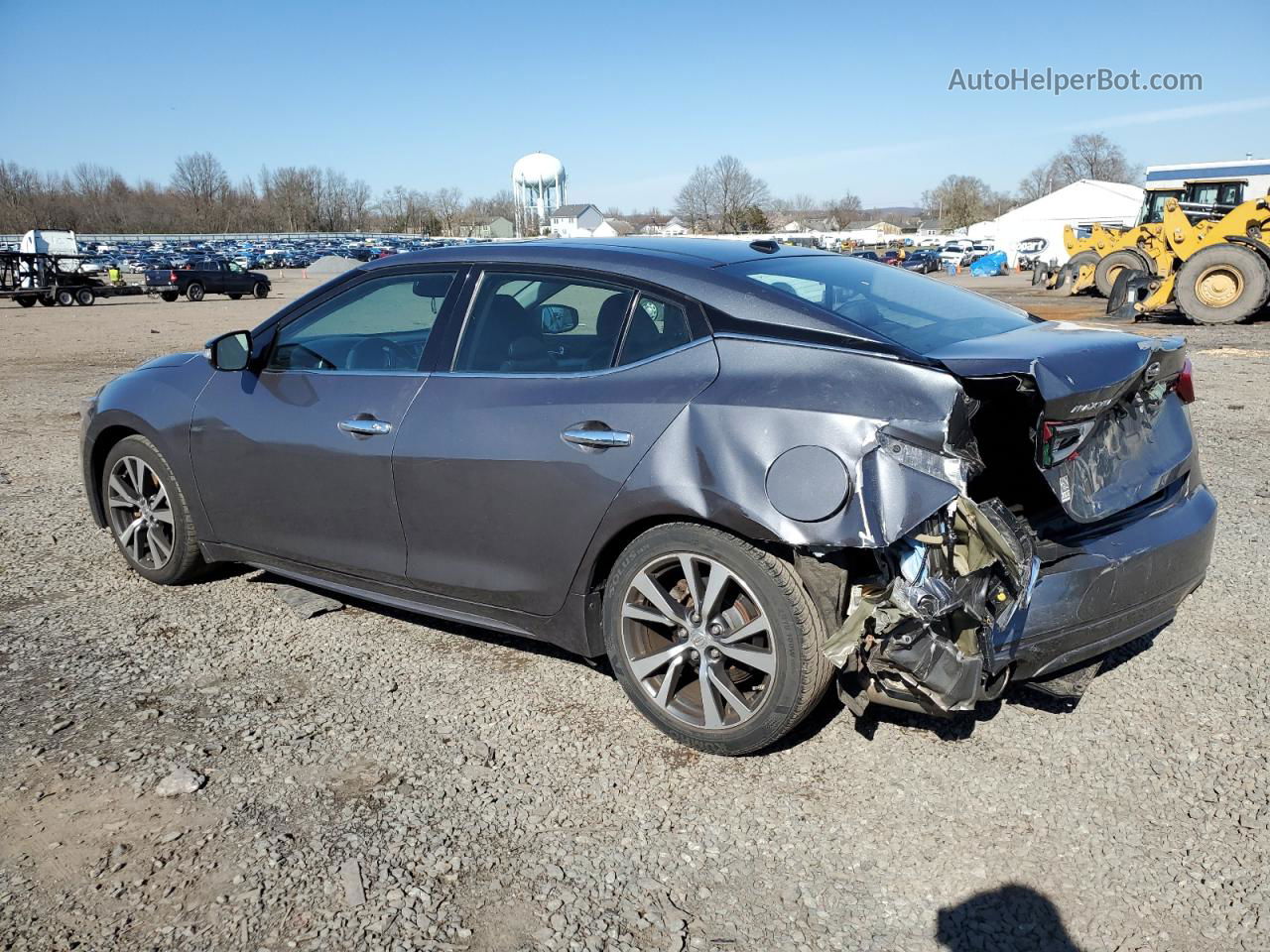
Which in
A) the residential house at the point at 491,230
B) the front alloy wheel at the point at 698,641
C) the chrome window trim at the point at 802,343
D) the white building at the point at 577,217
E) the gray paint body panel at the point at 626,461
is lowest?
the front alloy wheel at the point at 698,641

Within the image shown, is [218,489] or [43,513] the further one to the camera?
[43,513]

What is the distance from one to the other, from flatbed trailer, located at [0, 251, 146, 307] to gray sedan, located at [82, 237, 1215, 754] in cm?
3510

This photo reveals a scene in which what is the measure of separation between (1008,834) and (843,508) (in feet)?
3.35

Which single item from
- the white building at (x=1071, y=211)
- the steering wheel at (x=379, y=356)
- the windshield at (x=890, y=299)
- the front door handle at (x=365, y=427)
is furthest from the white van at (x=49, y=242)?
the windshield at (x=890, y=299)

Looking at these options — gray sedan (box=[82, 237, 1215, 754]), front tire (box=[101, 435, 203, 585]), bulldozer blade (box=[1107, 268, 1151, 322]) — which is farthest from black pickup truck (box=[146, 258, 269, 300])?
gray sedan (box=[82, 237, 1215, 754])

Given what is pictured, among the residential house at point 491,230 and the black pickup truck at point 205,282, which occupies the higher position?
the residential house at point 491,230

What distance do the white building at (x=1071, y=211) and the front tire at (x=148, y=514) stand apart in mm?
58821

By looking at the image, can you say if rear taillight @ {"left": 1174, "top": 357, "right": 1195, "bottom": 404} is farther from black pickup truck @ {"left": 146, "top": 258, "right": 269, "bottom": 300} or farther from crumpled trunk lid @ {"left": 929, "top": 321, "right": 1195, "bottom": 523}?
black pickup truck @ {"left": 146, "top": 258, "right": 269, "bottom": 300}

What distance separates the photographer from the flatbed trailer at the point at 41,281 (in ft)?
109

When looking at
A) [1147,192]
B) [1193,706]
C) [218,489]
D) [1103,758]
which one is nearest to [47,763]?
[218,489]

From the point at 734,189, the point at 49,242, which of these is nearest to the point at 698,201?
the point at 734,189

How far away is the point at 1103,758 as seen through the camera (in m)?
3.11

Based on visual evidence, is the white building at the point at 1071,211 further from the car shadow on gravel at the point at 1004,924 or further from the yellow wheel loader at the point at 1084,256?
the car shadow on gravel at the point at 1004,924

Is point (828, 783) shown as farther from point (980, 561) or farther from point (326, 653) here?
point (326, 653)
